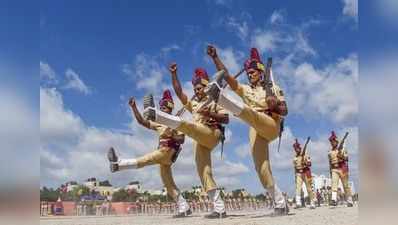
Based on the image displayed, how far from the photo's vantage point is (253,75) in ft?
10.9

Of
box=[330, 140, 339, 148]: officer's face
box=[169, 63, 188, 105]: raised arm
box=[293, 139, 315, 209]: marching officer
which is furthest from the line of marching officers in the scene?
box=[293, 139, 315, 209]: marching officer

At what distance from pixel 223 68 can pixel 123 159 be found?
1.18 meters

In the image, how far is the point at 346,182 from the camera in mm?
4031

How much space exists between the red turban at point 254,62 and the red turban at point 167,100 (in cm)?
92

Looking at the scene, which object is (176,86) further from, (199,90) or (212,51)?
(212,51)

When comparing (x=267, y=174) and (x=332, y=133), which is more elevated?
(x=332, y=133)

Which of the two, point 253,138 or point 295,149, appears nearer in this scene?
point 253,138

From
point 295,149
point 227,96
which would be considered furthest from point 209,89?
point 295,149

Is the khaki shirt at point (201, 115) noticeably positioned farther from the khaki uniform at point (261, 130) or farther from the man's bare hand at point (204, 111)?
the khaki uniform at point (261, 130)

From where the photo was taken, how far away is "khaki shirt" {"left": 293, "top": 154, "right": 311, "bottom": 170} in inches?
182

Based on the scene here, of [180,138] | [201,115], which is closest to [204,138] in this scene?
[201,115]

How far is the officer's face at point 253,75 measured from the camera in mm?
3299
